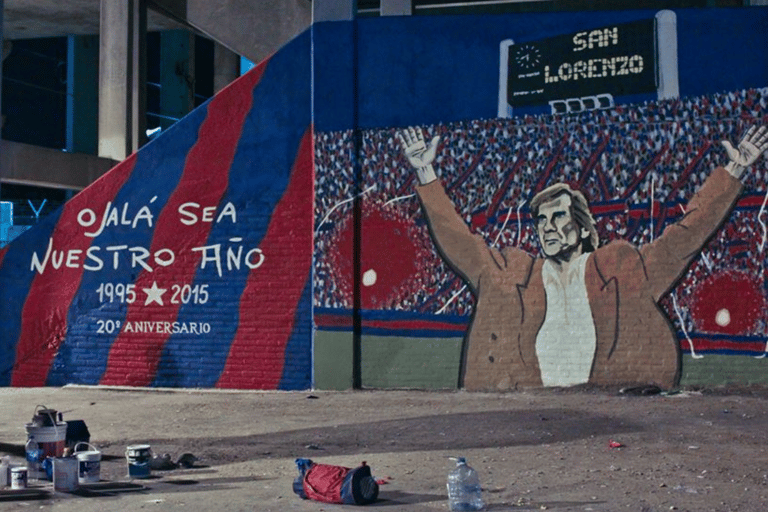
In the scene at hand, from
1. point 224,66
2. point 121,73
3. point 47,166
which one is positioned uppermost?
point 224,66

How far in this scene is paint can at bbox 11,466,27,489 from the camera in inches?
298

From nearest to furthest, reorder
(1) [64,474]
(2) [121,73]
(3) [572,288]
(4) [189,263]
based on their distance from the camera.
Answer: (1) [64,474], (3) [572,288], (4) [189,263], (2) [121,73]

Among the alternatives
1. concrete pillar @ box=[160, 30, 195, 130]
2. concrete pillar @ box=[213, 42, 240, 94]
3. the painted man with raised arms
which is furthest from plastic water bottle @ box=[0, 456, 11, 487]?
concrete pillar @ box=[160, 30, 195, 130]

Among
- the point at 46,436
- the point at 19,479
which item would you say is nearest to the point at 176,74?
the point at 46,436

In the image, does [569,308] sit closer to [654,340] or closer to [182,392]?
[654,340]

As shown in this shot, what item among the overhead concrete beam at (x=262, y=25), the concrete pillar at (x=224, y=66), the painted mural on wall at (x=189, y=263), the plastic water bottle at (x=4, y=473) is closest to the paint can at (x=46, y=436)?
the plastic water bottle at (x=4, y=473)

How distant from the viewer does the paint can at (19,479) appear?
757 cm

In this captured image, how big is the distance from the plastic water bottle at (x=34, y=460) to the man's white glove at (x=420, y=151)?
714 cm

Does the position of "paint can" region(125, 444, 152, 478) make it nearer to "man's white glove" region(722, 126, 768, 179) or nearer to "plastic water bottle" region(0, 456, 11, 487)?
"plastic water bottle" region(0, 456, 11, 487)

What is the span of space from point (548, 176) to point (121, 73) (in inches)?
470

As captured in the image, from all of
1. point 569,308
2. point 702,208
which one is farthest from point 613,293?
point 702,208

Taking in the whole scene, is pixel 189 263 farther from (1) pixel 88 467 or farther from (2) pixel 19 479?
(2) pixel 19 479

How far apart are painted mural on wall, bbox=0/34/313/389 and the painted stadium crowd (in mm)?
633

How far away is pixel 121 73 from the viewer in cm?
2223
